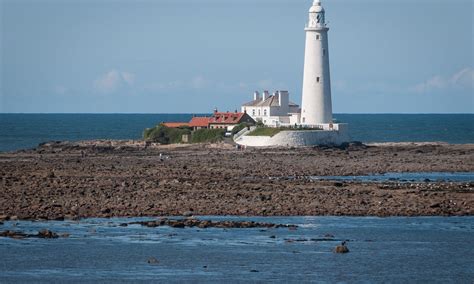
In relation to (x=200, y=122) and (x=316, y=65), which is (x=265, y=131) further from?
(x=200, y=122)

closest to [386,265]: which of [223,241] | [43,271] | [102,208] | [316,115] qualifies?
[223,241]

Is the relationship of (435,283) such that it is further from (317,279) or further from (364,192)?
(364,192)

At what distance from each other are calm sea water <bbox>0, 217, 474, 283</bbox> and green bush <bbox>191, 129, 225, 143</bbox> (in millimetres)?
39339

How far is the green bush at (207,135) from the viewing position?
7488cm

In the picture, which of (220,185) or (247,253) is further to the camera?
(220,185)

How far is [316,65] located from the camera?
72.9 meters

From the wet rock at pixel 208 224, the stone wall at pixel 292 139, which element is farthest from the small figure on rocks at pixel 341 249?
the stone wall at pixel 292 139

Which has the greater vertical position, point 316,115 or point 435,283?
point 316,115

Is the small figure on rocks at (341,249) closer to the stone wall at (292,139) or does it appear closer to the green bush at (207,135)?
the stone wall at (292,139)

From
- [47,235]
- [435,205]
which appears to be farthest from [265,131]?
[47,235]

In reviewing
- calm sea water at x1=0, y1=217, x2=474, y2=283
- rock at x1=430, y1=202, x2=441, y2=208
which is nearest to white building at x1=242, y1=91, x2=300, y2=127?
rock at x1=430, y1=202, x2=441, y2=208

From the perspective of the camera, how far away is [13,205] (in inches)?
1462

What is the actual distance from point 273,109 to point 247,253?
50697 millimetres

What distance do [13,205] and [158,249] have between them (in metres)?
8.53
